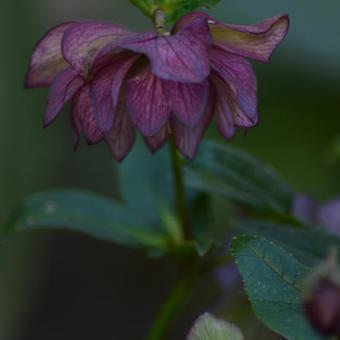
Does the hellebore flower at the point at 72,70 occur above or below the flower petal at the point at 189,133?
above

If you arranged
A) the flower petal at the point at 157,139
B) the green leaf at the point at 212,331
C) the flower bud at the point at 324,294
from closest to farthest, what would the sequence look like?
the flower bud at the point at 324,294
the green leaf at the point at 212,331
the flower petal at the point at 157,139

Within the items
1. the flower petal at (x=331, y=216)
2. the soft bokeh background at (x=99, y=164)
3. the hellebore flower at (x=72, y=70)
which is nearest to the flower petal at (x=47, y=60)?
the hellebore flower at (x=72, y=70)

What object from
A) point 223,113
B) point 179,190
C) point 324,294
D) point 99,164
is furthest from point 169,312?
point 99,164

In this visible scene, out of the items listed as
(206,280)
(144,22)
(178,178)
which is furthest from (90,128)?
(144,22)

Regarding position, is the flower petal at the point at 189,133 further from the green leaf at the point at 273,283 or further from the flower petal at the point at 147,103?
the green leaf at the point at 273,283

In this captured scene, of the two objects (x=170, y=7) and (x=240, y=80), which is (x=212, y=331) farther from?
(x=170, y=7)

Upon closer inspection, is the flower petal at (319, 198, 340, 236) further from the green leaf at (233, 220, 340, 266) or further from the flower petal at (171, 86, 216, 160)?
the flower petal at (171, 86, 216, 160)
